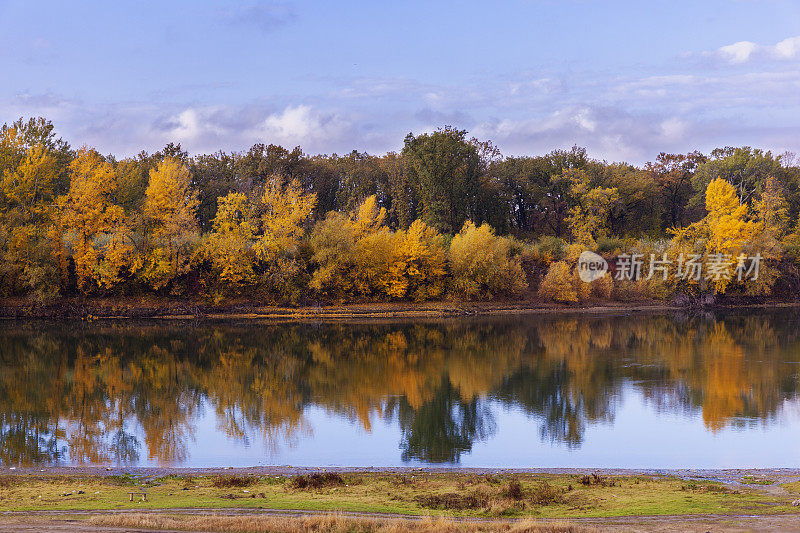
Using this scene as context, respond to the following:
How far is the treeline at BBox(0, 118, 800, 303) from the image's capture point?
56.8m

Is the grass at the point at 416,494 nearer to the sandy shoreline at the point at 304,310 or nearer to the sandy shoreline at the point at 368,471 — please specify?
the sandy shoreline at the point at 368,471

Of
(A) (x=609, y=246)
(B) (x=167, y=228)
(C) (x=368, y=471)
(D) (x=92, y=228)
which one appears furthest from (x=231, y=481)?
(A) (x=609, y=246)

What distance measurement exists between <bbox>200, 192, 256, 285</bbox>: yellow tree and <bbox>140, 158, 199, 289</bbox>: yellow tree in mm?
1758

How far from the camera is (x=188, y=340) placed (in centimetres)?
4381

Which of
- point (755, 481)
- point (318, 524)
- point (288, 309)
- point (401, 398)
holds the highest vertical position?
point (288, 309)

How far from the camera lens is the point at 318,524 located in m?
11.2

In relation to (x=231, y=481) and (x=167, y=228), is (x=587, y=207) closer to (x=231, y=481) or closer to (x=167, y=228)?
(x=167, y=228)

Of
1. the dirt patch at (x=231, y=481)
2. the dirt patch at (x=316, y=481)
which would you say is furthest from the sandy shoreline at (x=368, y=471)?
the dirt patch at (x=316, y=481)

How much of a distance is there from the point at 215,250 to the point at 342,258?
10.3m

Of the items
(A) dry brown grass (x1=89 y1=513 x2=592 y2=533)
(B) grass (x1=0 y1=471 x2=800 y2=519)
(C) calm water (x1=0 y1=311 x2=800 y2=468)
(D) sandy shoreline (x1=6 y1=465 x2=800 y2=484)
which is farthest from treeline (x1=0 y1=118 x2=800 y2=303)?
(A) dry brown grass (x1=89 y1=513 x2=592 y2=533)

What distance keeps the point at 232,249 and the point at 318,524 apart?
4856 cm

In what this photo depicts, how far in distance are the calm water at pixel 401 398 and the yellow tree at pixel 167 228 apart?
33.0 feet

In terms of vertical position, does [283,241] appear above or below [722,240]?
above

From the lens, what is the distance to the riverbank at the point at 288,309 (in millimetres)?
54312
